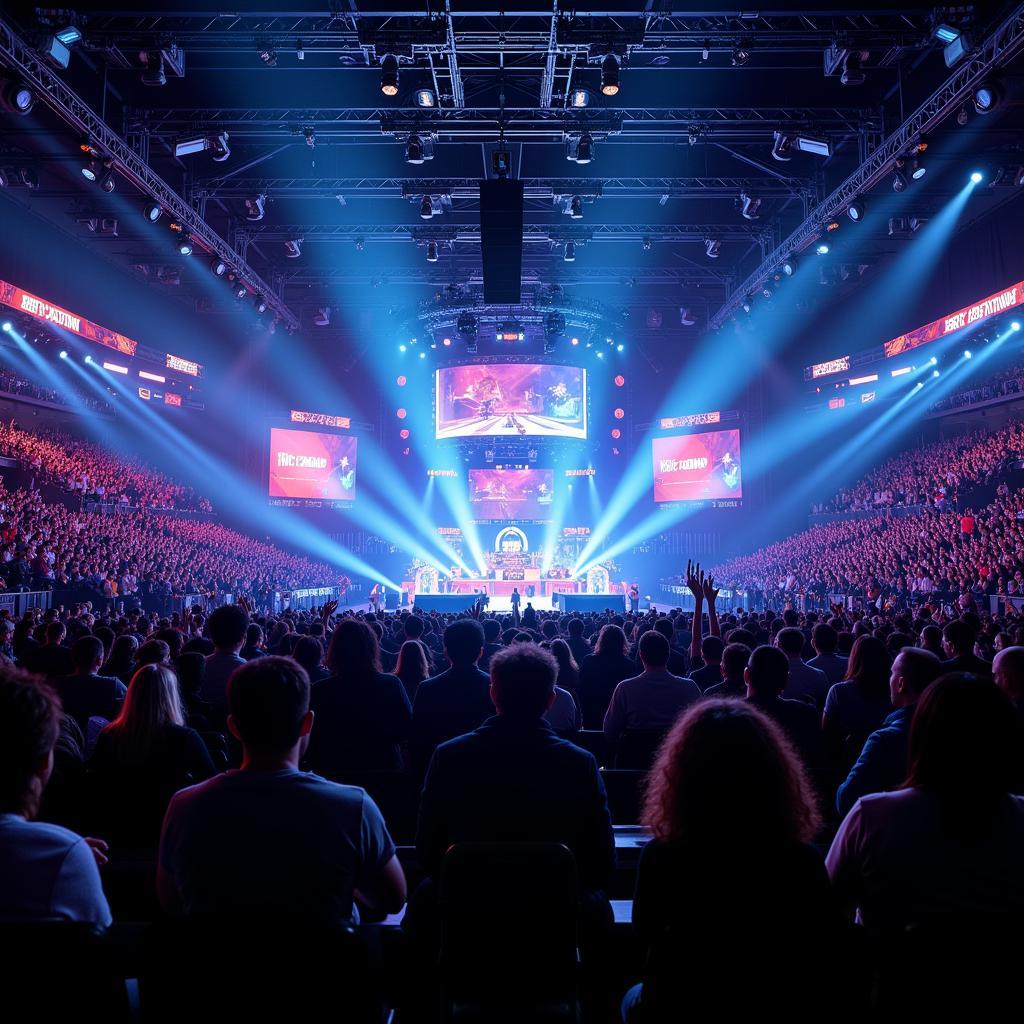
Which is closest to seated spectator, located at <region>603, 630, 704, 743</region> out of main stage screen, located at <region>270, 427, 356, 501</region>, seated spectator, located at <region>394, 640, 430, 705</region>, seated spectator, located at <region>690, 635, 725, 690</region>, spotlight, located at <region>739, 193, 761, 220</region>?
seated spectator, located at <region>690, 635, 725, 690</region>

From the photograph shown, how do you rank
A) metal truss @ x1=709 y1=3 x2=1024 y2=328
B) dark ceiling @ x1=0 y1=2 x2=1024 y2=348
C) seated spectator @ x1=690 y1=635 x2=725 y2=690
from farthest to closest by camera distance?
1. dark ceiling @ x1=0 y1=2 x2=1024 y2=348
2. metal truss @ x1=709 y1=3 x2=1024 y2=328
3. seated spectator @ x1=690 y1=635 x2=725 y2=690

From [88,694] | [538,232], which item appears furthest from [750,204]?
[88,694]

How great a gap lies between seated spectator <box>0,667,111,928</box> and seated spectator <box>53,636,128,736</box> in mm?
3499

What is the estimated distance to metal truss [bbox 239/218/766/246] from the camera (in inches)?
773

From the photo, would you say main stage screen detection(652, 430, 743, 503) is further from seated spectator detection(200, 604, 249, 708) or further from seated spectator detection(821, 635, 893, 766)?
seated spectator detection(200, 604, 249, 708)

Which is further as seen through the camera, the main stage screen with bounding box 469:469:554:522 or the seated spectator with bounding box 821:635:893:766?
the main stage screen with bounding box 469:469:554:522

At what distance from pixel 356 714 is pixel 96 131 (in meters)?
13.5

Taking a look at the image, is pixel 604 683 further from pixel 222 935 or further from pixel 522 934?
pixel 222 935

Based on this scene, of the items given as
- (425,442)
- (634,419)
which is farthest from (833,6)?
(425,442)

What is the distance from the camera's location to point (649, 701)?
4.94 m

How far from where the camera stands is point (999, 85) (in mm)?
10750

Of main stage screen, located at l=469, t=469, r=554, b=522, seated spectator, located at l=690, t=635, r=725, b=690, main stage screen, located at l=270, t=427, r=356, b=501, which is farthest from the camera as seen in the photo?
main stage screen, located at l=469, t=469, r=554, b=522

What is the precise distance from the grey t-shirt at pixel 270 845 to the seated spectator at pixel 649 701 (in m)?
3.09

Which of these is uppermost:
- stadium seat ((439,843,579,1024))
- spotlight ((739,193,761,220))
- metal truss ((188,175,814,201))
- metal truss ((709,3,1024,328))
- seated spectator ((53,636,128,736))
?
metal truss ((188,175,814,201))
